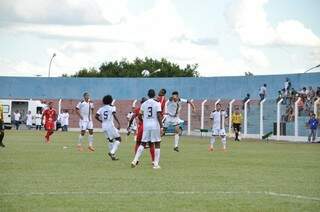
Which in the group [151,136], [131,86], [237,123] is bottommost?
[151,136]

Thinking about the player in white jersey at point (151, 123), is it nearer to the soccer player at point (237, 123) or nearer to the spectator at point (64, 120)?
the soccer player at point (237, 123)

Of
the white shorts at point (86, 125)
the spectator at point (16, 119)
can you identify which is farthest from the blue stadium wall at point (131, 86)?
the white shorts at point (86, 125)

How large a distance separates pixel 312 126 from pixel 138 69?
86.4m

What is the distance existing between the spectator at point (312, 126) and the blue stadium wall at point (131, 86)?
34.9 feet

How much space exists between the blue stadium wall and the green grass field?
129ft

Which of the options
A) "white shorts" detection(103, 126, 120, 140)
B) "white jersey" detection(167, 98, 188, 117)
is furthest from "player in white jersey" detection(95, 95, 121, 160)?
"white jersey" detection(167, 98, 188, 117)

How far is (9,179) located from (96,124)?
192ft

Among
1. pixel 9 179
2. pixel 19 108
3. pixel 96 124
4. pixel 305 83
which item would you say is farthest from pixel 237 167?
pixel 19 108

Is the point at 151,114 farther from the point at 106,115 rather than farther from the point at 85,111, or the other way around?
the point at 85,111

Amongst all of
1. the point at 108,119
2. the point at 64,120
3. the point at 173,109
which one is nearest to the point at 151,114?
the point at 108,119

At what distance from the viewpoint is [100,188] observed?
15.8 m

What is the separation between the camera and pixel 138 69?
440ft

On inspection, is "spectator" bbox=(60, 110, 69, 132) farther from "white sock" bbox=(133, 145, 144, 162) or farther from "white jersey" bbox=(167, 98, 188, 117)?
"white sock" bbox=(133, 145, 144, 162)

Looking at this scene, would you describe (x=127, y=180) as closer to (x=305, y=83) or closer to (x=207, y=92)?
(x=305, y=83)
